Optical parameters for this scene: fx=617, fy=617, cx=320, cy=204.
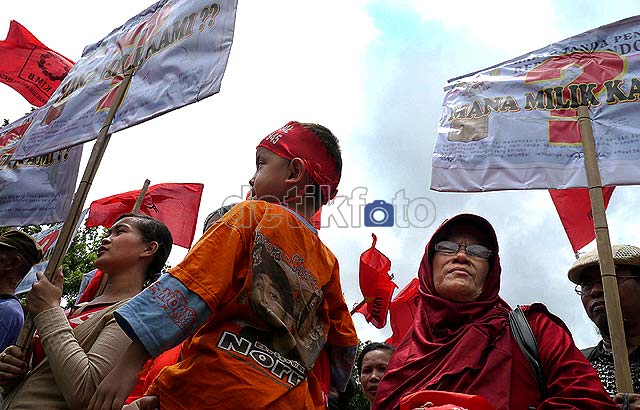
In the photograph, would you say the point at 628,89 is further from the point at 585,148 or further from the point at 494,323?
the point at 494,323

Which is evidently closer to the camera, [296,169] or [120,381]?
[120,381]

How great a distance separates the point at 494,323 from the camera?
236cm

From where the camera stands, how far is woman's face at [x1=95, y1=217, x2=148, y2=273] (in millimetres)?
2850

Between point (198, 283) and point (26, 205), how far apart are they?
2.84 m

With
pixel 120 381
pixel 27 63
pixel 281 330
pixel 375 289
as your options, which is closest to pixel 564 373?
pixel 281 330

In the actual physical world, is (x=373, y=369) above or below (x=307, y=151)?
below

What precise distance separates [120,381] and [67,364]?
1.67 feet

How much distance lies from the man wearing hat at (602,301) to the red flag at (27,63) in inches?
169

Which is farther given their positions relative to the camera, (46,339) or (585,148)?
(585,148)

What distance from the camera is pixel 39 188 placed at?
13.6 feet

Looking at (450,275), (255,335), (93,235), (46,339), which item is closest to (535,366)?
(450,275)

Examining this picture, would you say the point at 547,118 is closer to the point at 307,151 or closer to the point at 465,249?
the point at 465,249

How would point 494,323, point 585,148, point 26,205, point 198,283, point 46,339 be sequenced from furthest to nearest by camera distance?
point 26,205 < point 585,148 < point 494,323 < point 46,339 < point 198,283

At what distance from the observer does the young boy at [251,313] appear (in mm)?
1723
